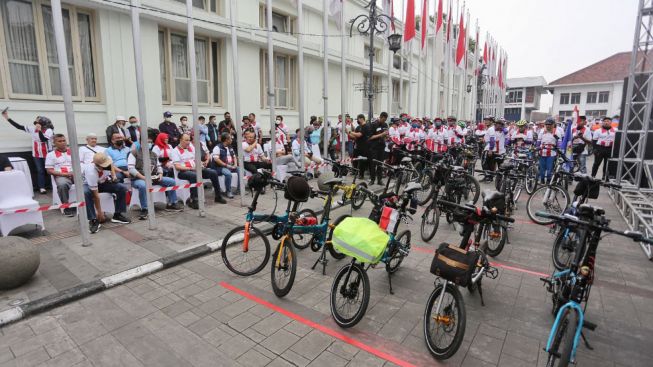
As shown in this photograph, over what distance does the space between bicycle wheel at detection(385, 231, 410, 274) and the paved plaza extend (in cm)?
18

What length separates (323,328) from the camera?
3.94m

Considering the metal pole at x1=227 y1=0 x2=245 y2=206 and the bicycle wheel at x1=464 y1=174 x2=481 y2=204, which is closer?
the metal pole at x1=227 y1=0 x2=245 y2=206

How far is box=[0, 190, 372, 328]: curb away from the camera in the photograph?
4.03 meters

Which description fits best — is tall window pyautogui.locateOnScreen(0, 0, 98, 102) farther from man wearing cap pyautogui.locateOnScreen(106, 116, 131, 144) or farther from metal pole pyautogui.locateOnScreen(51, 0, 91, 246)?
metal pole pyautogui.locateOnScreen(51, 0, 91, 246)

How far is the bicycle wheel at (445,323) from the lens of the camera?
331 cm

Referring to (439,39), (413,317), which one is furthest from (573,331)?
(439,39)

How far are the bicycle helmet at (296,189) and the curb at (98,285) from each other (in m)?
2.03

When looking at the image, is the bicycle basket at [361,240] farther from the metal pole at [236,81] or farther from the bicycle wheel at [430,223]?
the metal pole at [236,81]

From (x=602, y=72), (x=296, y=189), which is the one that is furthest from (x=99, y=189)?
(x=602, y=72)

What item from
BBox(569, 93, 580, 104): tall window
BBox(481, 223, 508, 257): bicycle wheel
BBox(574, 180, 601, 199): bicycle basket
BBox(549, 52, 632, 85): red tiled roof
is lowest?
BBox(481, 223, 508, 257): bicycle wheel

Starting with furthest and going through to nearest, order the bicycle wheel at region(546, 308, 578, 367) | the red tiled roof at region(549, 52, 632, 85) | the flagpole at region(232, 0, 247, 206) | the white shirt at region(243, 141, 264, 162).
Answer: the red tiled roof at region(549, 52, 632, 85), the white shirt at region(243, 141, 264, 162), the flagpole at region(232, 0, 247, 206), the bicycle wheel at region(546, 308, 578, 367)

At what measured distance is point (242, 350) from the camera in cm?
355

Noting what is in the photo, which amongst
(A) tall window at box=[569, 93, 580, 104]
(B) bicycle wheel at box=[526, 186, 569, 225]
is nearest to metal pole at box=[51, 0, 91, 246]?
(B) bicycle wheel at box=[526, 186, 569, 225]

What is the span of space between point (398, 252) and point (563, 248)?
2.52 metres
